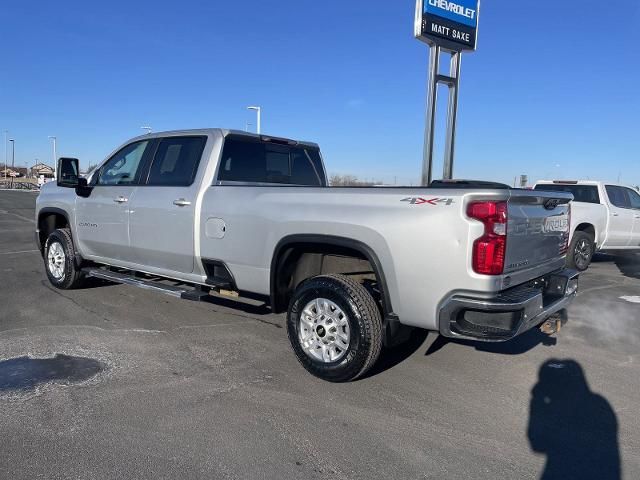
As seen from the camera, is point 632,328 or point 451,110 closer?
point 632,328

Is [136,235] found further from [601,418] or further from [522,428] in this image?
[601,418]

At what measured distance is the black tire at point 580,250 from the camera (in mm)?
9836

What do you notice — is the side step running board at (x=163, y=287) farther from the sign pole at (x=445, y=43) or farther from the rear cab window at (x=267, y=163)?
the sign pole at (x=445, y=43)

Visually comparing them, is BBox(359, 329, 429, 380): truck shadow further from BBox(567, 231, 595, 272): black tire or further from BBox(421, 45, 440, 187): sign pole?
A: BBox(421, 45, 440, 187): sign pole

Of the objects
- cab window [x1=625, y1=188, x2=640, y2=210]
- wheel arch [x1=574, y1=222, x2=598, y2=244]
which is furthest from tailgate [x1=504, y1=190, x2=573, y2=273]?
cab window [x1=625, y1=188, x2=640, y2=210]

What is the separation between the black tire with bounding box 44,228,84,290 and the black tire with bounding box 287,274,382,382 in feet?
12.9

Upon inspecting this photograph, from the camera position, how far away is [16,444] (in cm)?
311

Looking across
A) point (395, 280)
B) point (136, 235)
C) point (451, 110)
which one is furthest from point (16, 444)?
point (451, 110)

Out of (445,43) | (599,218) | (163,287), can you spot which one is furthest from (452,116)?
(163,287)

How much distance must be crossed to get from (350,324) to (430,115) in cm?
1035

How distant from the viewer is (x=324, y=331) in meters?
4.20

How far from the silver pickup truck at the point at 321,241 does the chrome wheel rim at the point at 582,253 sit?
5.98 meters

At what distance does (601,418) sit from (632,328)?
2.94 metres

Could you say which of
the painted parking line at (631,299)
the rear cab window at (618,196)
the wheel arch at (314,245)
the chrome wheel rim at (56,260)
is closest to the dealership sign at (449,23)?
the rear cab window at (618,196)
